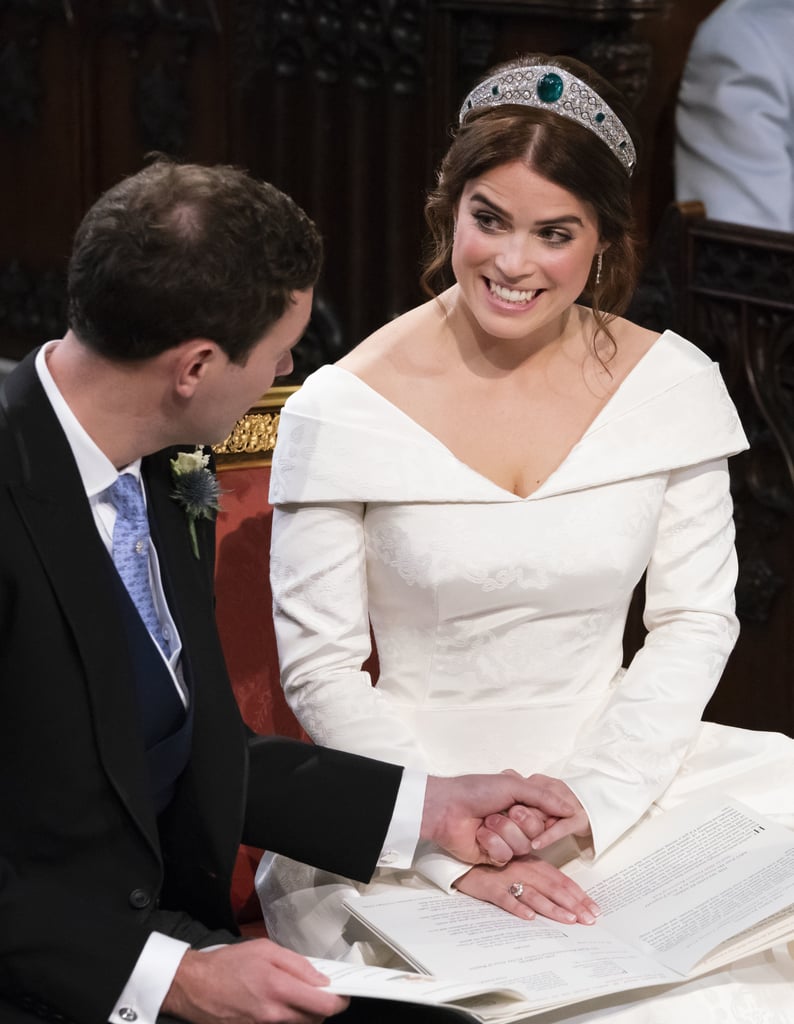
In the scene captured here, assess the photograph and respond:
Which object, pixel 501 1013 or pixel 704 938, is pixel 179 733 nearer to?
pixel 501 1013

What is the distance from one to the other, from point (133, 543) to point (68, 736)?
10.3 inches

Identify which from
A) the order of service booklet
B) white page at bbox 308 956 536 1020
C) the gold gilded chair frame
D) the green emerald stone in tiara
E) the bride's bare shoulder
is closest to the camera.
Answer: white page at bbox 308 956 536 1020

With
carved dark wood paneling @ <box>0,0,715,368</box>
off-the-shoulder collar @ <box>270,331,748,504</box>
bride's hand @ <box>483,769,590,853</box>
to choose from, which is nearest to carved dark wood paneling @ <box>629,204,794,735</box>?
carved dark wood paneling @ <box>0,0,715,368</box>

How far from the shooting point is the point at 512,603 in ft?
8.14

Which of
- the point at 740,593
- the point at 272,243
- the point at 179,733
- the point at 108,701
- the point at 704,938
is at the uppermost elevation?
the point at 272,243

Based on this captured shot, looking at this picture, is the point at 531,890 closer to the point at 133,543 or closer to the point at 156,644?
the point at 156,644

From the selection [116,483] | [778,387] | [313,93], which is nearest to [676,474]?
[116,483]

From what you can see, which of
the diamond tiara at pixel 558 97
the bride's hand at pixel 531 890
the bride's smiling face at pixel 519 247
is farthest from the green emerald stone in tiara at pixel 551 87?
the bride's hand at pixel 531 890

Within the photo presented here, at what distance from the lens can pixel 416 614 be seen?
2492 mm

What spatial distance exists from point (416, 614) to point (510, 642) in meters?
0.16

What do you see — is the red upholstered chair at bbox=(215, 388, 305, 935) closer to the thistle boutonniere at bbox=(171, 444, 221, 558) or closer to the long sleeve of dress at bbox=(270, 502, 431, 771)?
the long sleeve of dress at bbox=(270, 502, 431, 771)

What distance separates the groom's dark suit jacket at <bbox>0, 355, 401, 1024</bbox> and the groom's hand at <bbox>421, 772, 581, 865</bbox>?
312mm

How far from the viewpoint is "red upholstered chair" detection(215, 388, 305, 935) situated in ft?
8.66

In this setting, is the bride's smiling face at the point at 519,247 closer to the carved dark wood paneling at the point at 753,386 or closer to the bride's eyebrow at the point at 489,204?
the bride's eyebrow at the point at 489,204
